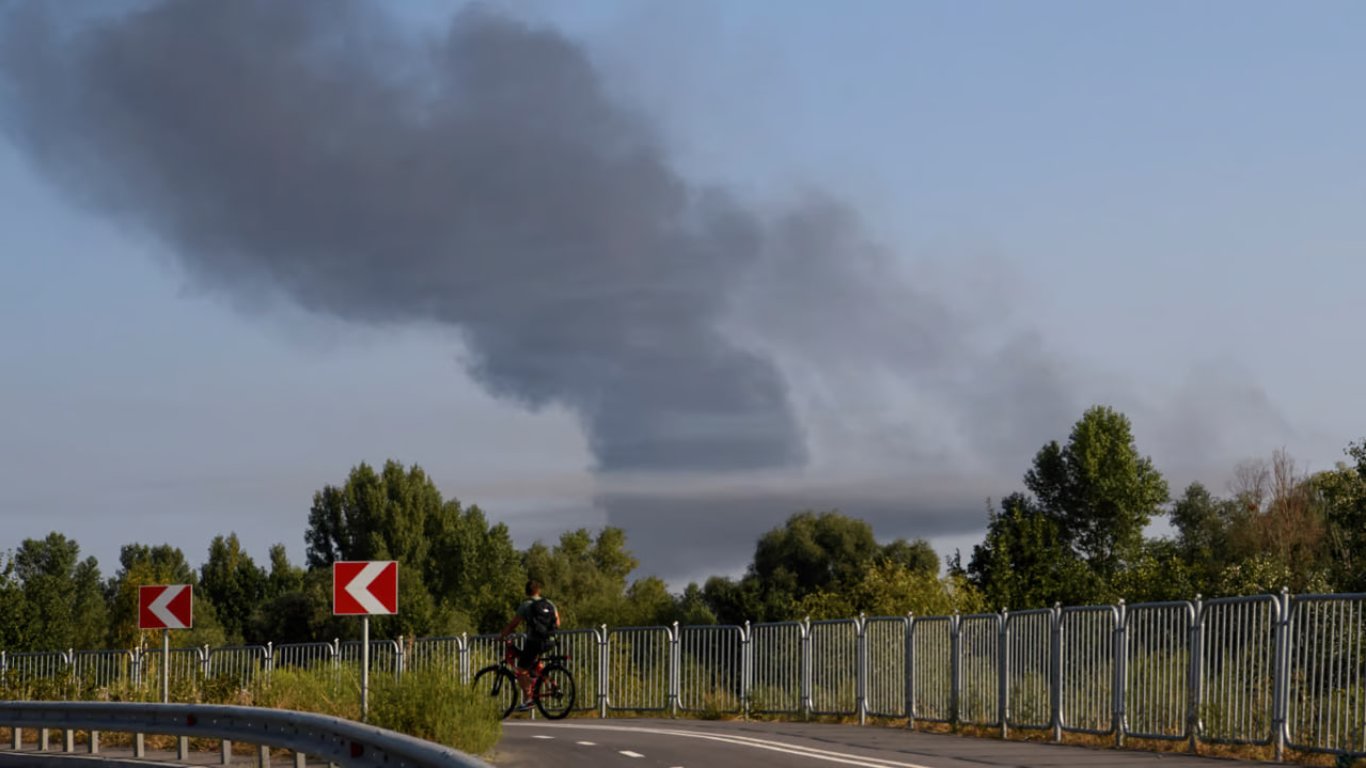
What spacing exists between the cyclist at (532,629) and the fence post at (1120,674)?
7.62 metres

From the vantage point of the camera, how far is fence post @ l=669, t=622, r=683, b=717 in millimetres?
30734

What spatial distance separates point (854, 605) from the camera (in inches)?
2726

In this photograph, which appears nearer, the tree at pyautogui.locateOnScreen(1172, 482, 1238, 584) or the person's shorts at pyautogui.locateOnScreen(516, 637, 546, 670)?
the person's shorts at pyautogui.locateOnScreen(516, 637, 546, 670)

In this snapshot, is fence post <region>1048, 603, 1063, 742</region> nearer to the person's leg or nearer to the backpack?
the backpack

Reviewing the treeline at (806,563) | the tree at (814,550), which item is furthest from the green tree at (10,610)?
the tree at (814,550)

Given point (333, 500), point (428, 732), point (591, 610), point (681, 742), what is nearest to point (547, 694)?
point (681, 742)

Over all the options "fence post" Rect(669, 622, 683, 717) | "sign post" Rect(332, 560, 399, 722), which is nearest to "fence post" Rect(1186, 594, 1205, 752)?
"sign post" Rect(332, 560, 399, 722)

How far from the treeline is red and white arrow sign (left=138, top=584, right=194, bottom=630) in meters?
41.7

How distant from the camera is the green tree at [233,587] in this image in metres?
130

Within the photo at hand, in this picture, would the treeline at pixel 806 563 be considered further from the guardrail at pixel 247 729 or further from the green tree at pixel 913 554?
the guardrail at pixel 247 729

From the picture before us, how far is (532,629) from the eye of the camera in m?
24.6

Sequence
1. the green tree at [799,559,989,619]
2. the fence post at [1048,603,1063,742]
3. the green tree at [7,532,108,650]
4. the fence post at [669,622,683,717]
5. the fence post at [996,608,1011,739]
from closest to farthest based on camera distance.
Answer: the fence post at [1048,603,1063,742] < the fence post at [996,608,1011,739] < the fence post at [669,622,683,717] < the green tree at [799,559,989,619] < the green tree at [7,532,108,650]

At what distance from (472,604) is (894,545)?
26.0m

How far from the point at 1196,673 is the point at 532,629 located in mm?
9335
